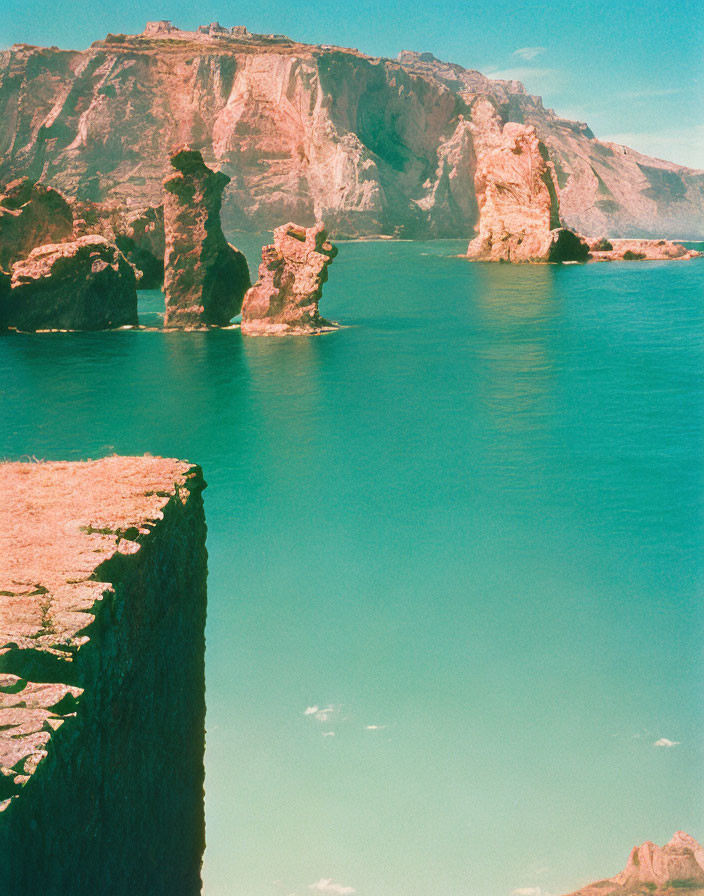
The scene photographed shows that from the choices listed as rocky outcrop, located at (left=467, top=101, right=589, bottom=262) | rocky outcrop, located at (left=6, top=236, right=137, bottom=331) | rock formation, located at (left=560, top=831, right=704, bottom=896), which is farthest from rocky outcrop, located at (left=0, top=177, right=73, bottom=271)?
rocky outcrop, located at (left=467, top=101, right=589, bottom=262)

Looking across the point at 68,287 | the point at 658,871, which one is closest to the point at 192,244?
the point at 68,287

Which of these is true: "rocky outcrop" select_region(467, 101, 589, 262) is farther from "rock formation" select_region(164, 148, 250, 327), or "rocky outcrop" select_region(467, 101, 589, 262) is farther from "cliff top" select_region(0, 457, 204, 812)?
"cliff top" select_region(0, 457, 204, 812)

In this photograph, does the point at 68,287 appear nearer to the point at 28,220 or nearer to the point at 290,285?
the point at 28,220

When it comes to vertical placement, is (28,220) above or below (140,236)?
below

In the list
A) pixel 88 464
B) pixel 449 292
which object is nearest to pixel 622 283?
pixel 449 292

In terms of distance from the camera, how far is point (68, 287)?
224 feet

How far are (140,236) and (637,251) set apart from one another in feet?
266

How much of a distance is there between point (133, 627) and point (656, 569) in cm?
1770

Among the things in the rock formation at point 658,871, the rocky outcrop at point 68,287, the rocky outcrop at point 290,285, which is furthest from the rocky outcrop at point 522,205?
the rock formation at point 658,871

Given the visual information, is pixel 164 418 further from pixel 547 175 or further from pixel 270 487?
pixel 547 175

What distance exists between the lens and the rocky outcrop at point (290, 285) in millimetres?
63469

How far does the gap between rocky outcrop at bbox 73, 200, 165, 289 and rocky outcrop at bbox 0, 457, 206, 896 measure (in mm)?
81014

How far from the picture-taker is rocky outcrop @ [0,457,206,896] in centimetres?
864

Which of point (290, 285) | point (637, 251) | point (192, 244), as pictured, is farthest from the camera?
point (637, 251)
